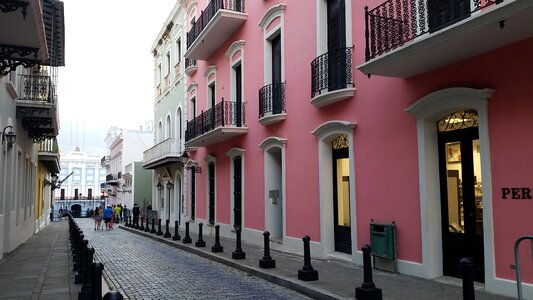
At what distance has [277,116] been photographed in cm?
1353

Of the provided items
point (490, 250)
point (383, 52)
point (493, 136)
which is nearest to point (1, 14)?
point (383, 52)

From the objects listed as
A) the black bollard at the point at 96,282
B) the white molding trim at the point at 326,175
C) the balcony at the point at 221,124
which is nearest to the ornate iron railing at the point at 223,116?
the balcony at the point at 221,124

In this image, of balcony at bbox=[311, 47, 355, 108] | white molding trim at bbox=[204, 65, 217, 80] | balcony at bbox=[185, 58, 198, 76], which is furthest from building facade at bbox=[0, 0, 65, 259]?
balcony at bbox=[185, 58, 198, 76]

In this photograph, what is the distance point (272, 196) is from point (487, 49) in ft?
26.9

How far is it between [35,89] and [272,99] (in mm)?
7785

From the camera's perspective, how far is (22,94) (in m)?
15.2

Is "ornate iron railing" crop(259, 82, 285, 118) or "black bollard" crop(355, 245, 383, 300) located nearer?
"black bollard" crop(355, 245, 383, 300)

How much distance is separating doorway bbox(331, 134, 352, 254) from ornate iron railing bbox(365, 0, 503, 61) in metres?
2.84

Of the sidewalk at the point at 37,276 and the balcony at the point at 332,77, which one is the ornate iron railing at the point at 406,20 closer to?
the balcony at the point at 332,77

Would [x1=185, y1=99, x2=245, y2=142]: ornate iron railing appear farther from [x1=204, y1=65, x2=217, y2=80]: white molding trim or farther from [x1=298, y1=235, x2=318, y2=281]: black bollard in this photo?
[x1=298, y1=235, x2=318, y2=281]: black bollard

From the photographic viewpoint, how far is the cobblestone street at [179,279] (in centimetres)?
830

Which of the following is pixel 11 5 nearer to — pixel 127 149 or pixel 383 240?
pixel 383 240

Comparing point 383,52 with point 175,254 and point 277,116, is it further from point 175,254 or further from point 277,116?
point 175,254

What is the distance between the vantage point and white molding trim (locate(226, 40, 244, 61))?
54.7 feet
